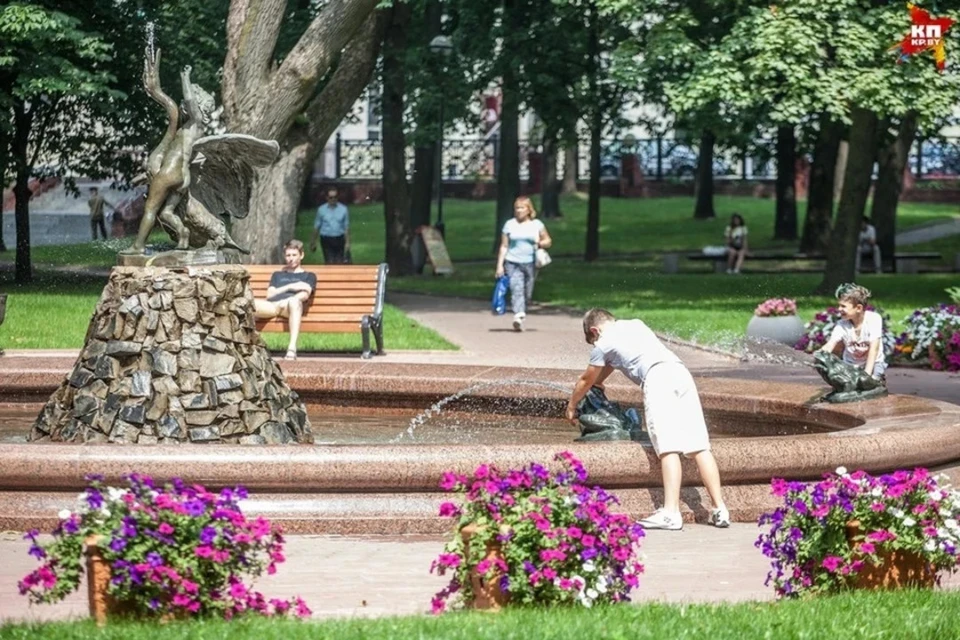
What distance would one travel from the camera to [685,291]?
29.1m

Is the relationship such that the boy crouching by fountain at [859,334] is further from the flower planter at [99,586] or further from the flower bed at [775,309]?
the flower bed at [775,309]

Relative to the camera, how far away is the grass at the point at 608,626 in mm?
5816

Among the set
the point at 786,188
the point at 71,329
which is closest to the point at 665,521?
the point at 71,329

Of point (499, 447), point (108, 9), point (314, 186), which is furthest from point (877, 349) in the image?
point (314, 186)

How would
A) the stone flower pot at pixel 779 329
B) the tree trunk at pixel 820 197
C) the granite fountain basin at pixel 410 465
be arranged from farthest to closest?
the tree trunk at pixel 820 197 < the stone flower pot at pixel 779 329 < the granite fountain basin at pixel 410 465

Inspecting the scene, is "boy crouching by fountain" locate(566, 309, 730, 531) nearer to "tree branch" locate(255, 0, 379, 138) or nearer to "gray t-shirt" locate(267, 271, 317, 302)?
"gray t-shirt" locate(267, 271, 317, 302)

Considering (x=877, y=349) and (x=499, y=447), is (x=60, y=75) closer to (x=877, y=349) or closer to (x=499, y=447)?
(x=877, y=349)

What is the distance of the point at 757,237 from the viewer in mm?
44281

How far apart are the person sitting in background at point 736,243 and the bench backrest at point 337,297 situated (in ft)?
54.1

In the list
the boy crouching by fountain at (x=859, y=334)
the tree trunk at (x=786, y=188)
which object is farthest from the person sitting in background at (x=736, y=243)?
the boy crouching by fountain at (x=859, y=334)

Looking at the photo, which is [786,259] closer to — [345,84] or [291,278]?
[345,84]

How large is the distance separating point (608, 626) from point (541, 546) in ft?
1.26

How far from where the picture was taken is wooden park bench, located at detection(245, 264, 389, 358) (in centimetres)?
1714

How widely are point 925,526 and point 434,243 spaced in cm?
2586
